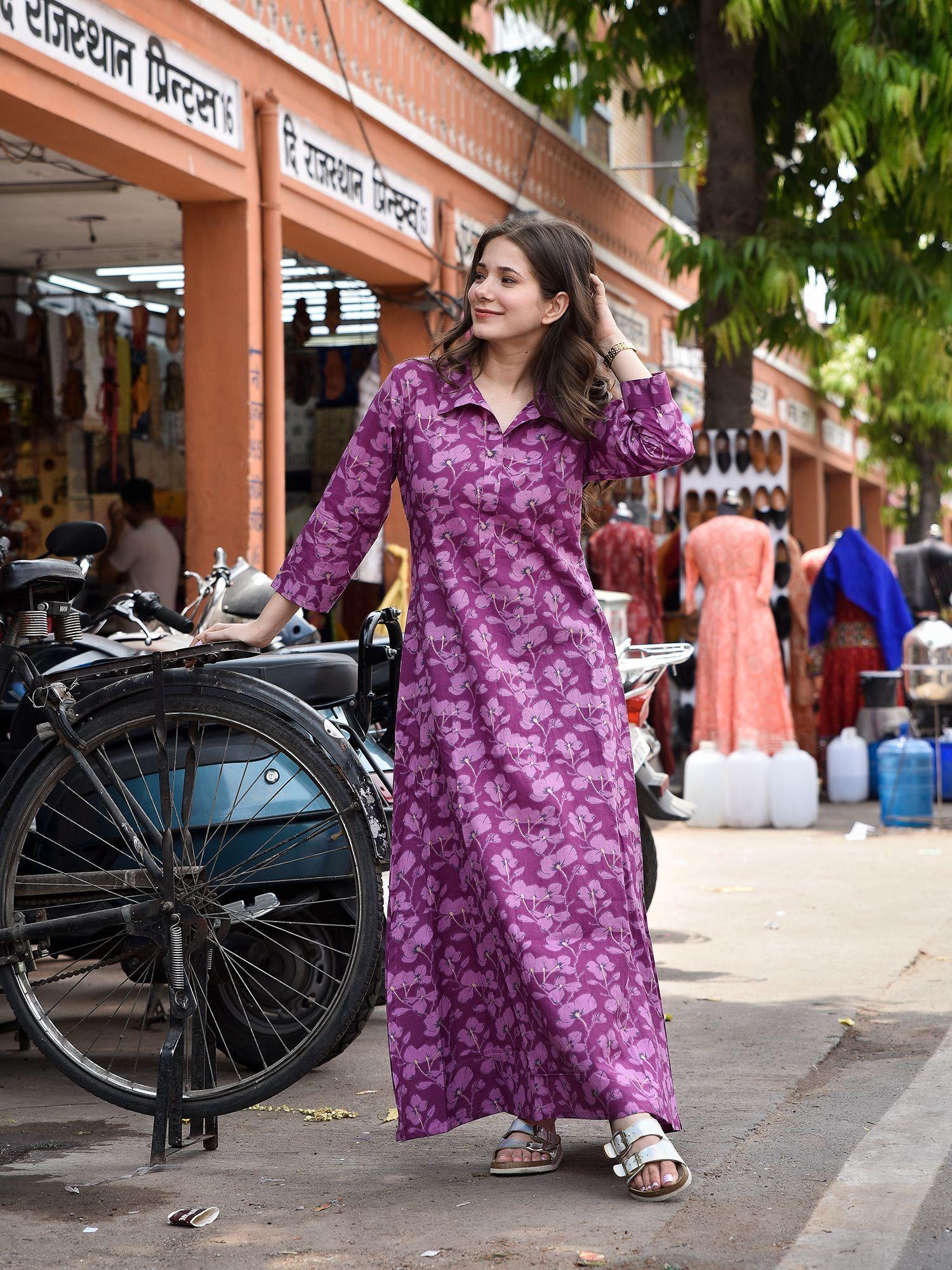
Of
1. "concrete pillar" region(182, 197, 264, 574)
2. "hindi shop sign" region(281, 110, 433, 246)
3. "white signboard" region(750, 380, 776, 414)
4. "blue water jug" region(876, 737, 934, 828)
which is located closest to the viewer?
"concrete pillar" region(182, 197, 264, 574)

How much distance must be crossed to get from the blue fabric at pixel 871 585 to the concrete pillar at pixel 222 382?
4.04 meters

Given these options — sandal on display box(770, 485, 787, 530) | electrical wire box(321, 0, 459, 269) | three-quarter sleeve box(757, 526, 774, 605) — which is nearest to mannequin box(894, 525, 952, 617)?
sandal on display box(770, 485, 787, 530)

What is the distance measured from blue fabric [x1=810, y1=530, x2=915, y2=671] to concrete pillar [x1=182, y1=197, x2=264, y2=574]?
4044mm

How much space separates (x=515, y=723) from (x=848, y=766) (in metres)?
8.19

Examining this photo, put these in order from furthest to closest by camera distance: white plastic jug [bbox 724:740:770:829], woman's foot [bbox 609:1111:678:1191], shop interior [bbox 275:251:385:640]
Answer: shop interior [bbox 275:251:385:640] < white plastic jug [bbox 724:740:770:829] < woman's foot [bbox 609:1111:678:1191]

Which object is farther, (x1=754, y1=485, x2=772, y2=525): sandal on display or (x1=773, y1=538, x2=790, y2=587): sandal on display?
(x1=754, y1=485, x2=772, y2=525): sandal on display

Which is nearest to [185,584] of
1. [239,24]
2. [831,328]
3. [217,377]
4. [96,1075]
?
[217,377]

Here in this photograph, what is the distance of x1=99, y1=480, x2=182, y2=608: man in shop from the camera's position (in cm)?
1062

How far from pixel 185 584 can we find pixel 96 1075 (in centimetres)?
719

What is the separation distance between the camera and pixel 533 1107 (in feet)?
10.5

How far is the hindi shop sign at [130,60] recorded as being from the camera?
6.64m

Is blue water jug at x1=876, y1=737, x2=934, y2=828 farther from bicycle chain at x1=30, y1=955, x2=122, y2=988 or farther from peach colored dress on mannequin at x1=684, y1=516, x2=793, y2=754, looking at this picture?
bicycle chain at x1=30, y1=955, x2=122, y2=988

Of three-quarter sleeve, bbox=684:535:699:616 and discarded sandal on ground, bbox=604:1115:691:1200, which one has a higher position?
three-quarter sleeve, bbox=684:535:699:616

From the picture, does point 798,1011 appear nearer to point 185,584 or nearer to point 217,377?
point 217,377
